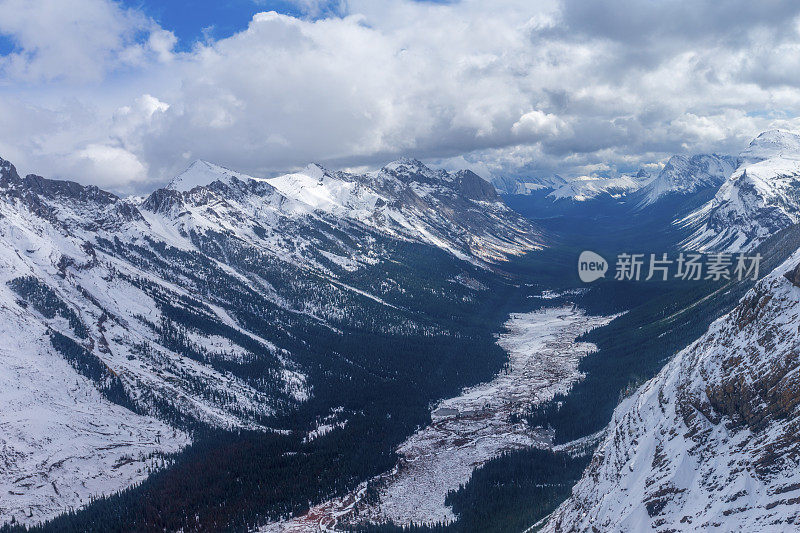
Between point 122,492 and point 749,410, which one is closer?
point 749,410

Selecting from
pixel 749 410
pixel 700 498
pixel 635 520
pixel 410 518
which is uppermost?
pixel 749 410

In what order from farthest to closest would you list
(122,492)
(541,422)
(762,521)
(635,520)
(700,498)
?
1. (541,422)
2. (122,492)
3. (635,520)
4. (700,498)
5. (762,521)

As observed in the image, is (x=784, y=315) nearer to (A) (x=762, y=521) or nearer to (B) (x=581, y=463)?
(A) (x=762, y=521)

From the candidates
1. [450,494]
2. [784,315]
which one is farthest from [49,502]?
[784,315]

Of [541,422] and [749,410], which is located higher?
[749,410]

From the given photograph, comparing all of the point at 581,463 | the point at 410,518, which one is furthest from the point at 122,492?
the point at 581,463

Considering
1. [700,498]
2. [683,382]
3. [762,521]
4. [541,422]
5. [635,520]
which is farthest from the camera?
[541,422]

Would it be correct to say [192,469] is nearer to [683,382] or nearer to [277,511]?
[277,511]
